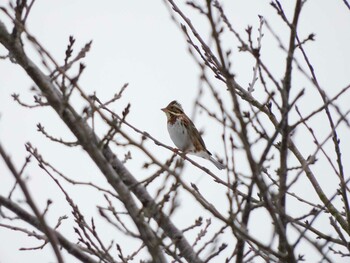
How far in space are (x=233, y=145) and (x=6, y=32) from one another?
4.61 ft

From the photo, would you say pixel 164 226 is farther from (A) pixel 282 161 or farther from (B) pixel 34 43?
(B) pixel 34 43

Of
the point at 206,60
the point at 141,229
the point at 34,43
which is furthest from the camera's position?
the point at 206,60

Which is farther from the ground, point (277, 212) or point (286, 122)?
point (286, 122)

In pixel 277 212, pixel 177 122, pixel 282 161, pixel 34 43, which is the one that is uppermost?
pixel 177 122

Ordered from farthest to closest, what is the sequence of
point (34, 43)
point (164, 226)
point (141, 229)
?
point (164, 226), point (141, 229), point (34, 43)

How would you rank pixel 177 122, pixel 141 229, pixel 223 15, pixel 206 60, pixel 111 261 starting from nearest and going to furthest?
pixel 141 229, pixel 111 261, pixel 223 15, pixel 206 60, pixel 177 122

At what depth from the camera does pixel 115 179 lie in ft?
7.93

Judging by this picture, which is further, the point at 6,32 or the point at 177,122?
the point at 177,122

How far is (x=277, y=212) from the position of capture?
251 centimetres

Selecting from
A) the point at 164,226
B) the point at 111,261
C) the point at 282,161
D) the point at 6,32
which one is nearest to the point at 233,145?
the point at 282,161

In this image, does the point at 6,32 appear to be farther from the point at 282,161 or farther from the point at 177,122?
the point at 177,122

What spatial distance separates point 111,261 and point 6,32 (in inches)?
54.3

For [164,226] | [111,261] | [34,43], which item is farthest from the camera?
[164,226]

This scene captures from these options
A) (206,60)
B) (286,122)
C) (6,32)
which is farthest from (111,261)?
(206,60)
